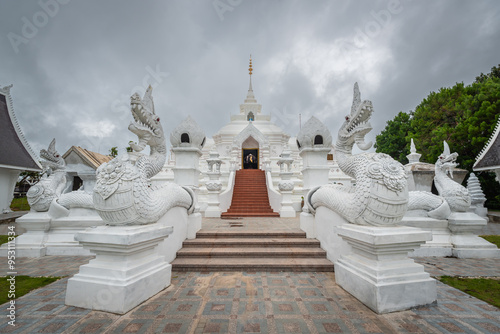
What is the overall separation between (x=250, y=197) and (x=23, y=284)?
29.1 feet

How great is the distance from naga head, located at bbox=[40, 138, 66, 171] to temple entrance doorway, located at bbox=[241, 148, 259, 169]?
15044 mm

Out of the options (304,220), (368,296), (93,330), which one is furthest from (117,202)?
(304,220)

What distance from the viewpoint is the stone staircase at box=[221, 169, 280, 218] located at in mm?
9555

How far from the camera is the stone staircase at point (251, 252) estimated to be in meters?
3.93

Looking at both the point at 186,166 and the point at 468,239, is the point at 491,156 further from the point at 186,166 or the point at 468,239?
the point at 186,166

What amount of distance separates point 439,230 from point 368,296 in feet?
12.7

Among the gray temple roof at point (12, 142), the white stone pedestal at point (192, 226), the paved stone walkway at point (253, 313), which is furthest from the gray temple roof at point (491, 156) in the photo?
the gray temple roof at point (12, 142)

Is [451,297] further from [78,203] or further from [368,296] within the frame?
[78,203]

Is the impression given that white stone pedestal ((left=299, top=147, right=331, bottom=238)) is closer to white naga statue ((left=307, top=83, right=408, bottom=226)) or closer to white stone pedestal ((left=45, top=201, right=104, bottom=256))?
white naga statue ((left=307, top=83, right=408, bottom=226))

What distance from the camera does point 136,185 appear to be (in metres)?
3.03

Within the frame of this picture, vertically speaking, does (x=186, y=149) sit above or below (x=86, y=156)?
below

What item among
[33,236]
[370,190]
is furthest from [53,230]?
[370,190]

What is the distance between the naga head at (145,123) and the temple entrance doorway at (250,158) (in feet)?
53.9

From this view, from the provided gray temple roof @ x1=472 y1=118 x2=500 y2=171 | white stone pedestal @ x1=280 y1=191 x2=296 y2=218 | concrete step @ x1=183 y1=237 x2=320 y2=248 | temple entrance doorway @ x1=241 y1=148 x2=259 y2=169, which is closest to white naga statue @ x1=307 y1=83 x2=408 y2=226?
concrete step @ x1=183 y1=237 x2=320 y2=248
